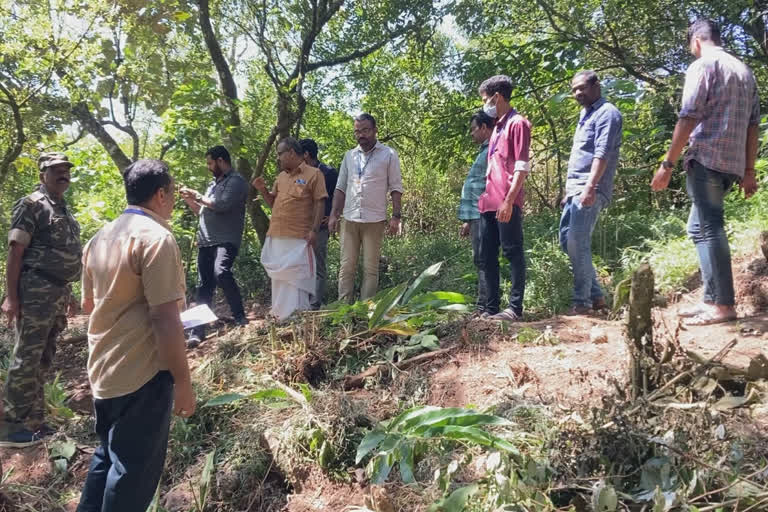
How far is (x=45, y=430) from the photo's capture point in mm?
3590

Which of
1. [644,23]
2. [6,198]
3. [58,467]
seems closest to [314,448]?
[58,467]

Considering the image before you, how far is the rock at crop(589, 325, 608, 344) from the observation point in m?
3.17

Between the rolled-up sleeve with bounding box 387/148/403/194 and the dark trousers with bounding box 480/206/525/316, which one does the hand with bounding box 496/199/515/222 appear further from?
the rolled-up sleeve with bounding box 387/148/403/194

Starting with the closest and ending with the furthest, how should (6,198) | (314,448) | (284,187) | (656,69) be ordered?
1. (314,448)
2. (284,187)
3. (656,69)
4. (6,198)

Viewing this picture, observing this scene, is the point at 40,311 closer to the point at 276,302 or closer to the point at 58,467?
the point at 58,467

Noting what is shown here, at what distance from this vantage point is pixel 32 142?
6.57 meters

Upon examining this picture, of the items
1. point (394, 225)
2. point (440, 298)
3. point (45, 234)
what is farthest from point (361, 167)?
point (45, 234)

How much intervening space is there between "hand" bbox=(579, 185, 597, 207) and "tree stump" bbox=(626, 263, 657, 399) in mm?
1286

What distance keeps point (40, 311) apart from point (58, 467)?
95 centimetres

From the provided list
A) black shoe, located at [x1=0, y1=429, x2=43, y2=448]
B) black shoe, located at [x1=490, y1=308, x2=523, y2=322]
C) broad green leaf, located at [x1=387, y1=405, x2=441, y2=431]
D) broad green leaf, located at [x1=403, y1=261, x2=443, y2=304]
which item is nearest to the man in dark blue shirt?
broad green leaf, located at [x1=403, y1=261, x2=443, y2=304]

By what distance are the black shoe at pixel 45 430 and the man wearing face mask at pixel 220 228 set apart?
1.38 m

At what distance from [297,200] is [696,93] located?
3032 millimetres

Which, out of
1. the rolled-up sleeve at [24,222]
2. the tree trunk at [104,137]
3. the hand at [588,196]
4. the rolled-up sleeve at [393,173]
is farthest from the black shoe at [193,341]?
the tree trunk at [104,137]

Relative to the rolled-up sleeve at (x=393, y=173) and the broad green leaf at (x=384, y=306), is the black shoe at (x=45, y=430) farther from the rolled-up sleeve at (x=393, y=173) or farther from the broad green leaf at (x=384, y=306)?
the rolled-up sleeve at (x=393, y=173)
